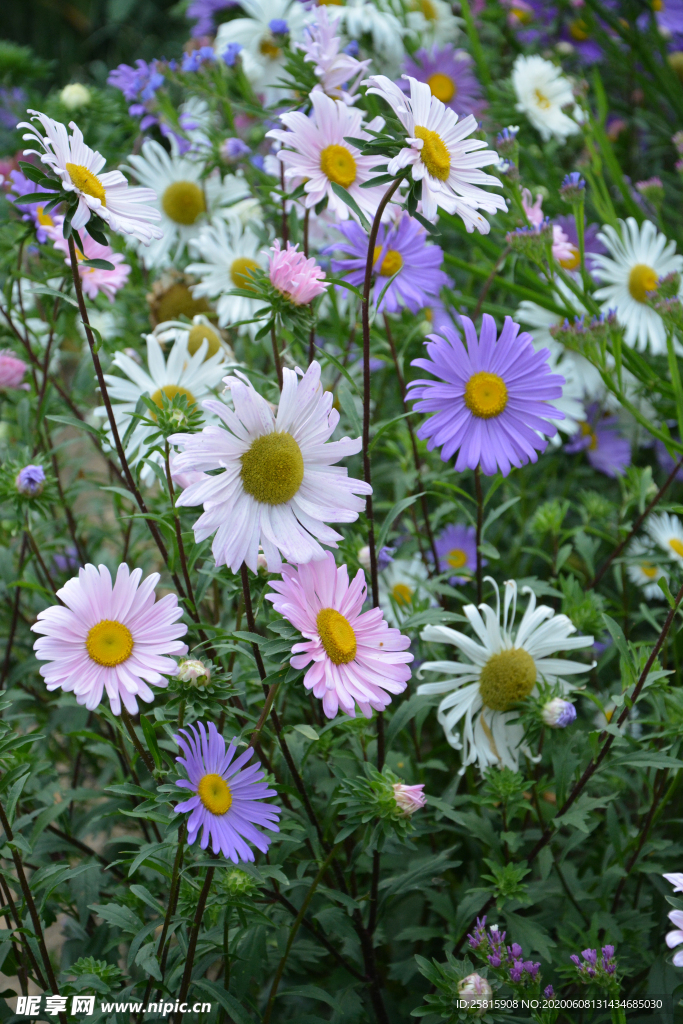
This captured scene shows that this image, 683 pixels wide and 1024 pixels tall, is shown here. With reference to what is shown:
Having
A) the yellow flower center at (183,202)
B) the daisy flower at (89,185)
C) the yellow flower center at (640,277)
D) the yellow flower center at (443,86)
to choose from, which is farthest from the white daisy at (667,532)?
the yellow flower center at (443,86)

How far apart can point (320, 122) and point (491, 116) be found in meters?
1.08

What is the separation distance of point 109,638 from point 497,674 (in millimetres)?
457

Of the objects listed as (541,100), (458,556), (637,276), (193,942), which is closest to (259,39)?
(541,100)

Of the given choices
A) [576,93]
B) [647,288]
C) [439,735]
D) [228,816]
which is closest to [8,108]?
[576,93]

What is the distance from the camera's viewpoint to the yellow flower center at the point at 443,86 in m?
1.96

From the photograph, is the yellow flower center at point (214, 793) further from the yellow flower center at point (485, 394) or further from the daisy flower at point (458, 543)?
the daisy flower at point (458, 543)

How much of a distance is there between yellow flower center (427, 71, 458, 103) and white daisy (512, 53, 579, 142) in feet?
0.79

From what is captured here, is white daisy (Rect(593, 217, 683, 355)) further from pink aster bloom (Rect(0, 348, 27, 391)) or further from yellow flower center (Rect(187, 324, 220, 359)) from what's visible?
pink aster bloom (Rect(0, 348, 27, 391))

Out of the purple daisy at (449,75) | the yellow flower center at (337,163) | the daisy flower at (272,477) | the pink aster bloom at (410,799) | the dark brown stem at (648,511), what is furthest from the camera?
the purple daisy at (449,75)

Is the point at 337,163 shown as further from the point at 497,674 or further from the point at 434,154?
the point at 497,674

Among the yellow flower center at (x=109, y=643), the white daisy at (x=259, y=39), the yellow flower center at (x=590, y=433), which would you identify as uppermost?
Answer: the white daisy at (x=259, y=39)

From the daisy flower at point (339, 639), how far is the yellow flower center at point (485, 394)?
26cm

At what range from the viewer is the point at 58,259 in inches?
49.1

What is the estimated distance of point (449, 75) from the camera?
6.52 feet
